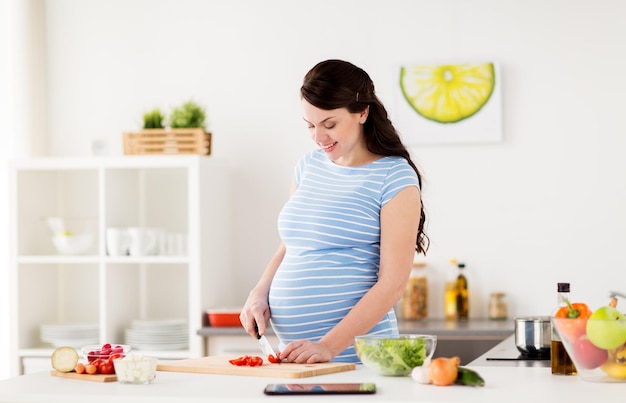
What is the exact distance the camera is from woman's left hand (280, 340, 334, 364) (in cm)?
215

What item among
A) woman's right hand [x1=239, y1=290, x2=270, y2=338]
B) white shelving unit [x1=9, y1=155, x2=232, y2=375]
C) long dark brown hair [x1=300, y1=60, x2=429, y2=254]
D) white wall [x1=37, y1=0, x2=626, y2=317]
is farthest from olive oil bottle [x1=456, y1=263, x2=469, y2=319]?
woman's right hand [x1=239, y1=290, x2=270, y2=338]

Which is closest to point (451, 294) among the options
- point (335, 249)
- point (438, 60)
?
point (438, 60)

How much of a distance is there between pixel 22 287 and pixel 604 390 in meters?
3.22

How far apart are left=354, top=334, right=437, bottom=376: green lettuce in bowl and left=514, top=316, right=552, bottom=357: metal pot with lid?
63 cm

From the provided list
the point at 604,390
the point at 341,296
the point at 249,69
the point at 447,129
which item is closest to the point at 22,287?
the point at 249,69

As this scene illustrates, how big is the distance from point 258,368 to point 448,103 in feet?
8.32

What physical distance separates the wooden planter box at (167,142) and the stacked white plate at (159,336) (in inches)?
30.1

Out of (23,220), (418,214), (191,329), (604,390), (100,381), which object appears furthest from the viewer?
(23,220)

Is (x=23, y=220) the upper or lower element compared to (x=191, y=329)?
upper

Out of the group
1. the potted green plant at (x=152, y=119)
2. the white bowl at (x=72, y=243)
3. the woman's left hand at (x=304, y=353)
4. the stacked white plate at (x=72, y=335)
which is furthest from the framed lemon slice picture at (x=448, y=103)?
the woman's left hand at (x=304, y=353)

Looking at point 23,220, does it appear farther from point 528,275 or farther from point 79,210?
point 528,275

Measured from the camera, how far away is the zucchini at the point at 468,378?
180cm

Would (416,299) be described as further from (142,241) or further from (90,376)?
(90,376)

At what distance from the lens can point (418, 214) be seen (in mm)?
2344
